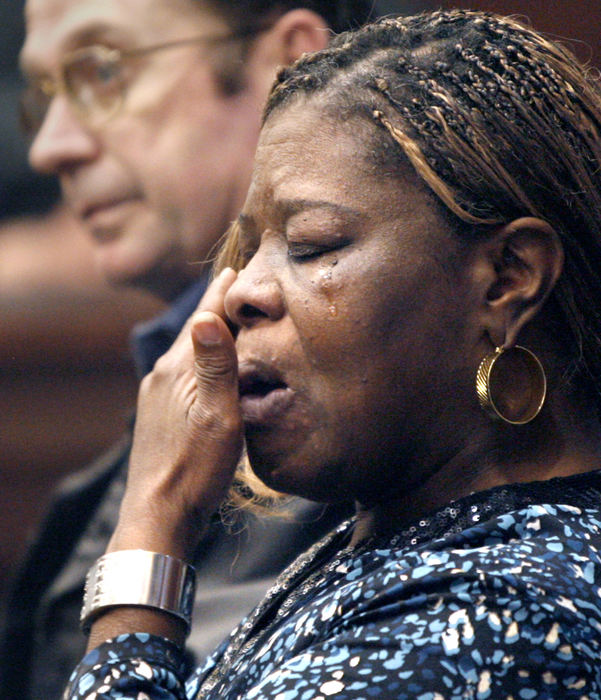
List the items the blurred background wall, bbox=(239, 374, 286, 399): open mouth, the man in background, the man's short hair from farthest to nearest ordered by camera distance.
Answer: the blurred background wall
the man in background
the man's short hair
bbox=(239, 374, 286, 399): open mouth

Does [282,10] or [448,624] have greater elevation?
[448,624]

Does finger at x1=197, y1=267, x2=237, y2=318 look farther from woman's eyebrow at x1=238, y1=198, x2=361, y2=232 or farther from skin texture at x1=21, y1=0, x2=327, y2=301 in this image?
skin texture at x1=21, y1=0, x2=327, y2=301

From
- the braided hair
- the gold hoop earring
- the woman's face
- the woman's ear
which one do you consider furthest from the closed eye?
the woman's ear

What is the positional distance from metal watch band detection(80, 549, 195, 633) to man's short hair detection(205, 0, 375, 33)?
1.74 m

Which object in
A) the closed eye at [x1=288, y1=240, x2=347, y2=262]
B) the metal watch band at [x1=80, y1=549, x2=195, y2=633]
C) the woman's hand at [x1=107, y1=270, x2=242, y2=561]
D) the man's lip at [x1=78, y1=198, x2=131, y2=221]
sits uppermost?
the closed eye at [x1=288, y1=240, x2=347, y2=262]

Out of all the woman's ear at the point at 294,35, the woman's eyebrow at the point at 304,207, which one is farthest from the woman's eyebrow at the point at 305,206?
the woman's ear at the point at 294,35

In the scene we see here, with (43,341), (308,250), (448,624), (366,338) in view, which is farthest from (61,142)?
(448,624)

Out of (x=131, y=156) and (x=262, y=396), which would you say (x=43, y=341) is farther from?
(x=262, y=396)

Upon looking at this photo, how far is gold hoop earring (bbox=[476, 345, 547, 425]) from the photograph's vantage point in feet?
5.37

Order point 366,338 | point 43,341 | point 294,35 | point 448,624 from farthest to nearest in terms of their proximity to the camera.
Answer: point 43,341 < point 294,35 < point 366,338 < point 448,624

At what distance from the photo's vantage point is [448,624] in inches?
53.6

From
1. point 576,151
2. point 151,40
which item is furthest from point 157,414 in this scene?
point 151,40

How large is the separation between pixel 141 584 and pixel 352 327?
50cm

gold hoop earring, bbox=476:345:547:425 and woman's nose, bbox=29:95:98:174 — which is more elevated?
gold hoop earring, bbox=476:345:547:425
